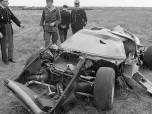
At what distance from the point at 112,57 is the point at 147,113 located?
1324mm

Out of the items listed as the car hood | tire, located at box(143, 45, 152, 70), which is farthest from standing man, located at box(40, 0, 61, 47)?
tire, located at box(143, 45, 152, 70)

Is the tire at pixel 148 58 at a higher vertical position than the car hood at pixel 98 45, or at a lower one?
lower

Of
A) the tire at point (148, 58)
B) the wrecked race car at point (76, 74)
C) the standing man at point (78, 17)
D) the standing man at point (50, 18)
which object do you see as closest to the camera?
the wrecked race car at point (76, 74)

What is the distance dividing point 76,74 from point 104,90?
566 mm

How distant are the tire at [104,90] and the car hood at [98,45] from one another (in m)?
0.87

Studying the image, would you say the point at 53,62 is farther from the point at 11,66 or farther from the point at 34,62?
the point at 11,66

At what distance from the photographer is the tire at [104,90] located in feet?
14.5

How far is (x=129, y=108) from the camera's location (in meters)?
4.92

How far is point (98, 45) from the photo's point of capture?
5621mm

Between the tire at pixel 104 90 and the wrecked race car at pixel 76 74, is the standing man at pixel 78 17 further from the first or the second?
the tire at pixel 104 90

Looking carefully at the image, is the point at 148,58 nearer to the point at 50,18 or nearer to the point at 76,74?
the point at 50,18

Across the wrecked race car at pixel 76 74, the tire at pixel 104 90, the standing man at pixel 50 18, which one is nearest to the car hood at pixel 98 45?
the wrecked race car at pixel 76 74

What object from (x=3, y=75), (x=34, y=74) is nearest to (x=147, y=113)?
(x=34, y=74)

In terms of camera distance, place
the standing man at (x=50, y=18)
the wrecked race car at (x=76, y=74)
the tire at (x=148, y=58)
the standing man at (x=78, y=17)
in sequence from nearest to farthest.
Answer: the wrecked race car at (x=76, y=74), the tire at (x=148, y=58), the standing man at (x=50, y=18), the standing man at (x=78, y=17)
